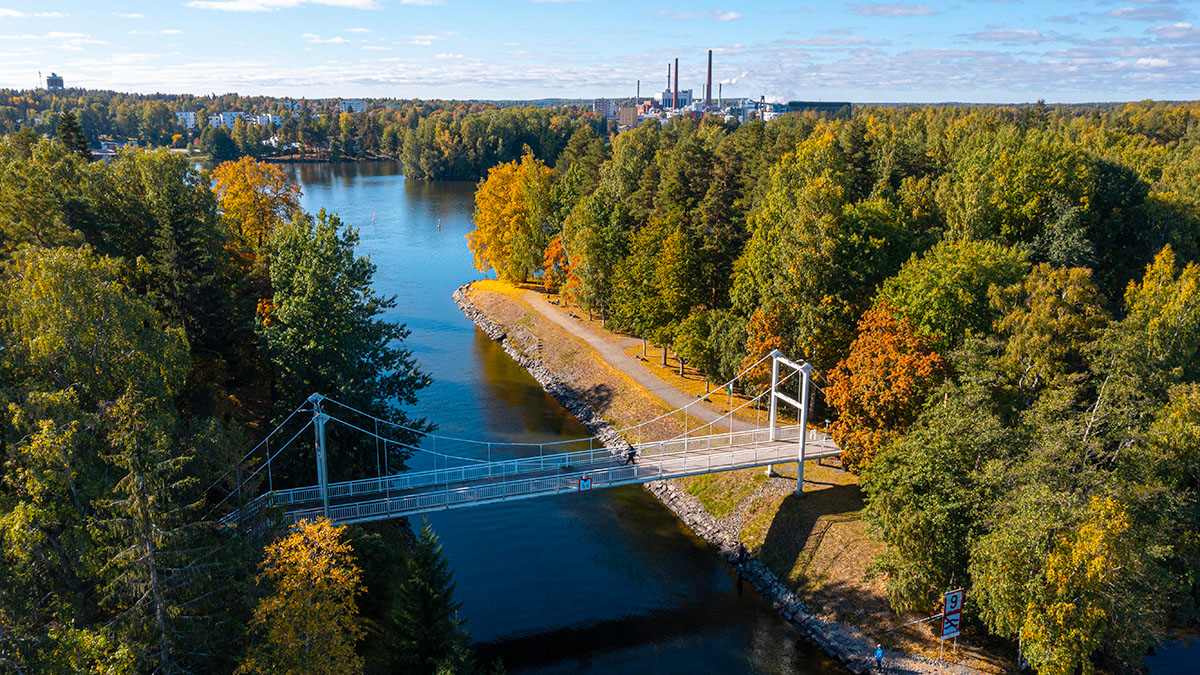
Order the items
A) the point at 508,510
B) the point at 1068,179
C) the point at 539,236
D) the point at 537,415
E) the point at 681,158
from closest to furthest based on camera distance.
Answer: the point at 508,510 < the point at 1068,179 < the point at 537,415 < the point at 681,158 < the point at 539,236

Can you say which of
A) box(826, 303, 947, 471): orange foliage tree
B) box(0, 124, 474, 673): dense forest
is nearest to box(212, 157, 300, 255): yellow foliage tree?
box(0, 124, 474, 673): dense forest

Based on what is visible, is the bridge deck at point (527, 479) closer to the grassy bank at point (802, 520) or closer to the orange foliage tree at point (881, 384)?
the grassy bank at point (802, 520)

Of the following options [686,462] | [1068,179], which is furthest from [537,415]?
[1068,179]

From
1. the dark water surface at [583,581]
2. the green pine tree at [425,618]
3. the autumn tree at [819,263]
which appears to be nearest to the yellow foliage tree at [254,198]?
the dark water surface at [583,581]

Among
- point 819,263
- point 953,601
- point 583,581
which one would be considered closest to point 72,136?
point 583,581

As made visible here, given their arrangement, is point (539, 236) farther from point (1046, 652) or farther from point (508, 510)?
point (1046, 652)

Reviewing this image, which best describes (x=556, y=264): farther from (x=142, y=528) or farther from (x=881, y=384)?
(x=142, y=528)

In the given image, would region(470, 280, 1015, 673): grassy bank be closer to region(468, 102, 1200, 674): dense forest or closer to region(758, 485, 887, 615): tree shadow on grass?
region(758, 485, 887, 615): tree shadow on grass
